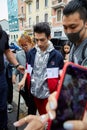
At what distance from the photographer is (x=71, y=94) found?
0.86 metres

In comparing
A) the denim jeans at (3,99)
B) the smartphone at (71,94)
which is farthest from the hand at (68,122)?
the denim jeans at (3,99)

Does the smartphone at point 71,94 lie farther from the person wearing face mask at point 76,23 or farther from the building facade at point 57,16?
the building facade at point 57,16

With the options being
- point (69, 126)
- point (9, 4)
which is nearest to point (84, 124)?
point (69, 126)

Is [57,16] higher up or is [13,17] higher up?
[57,16]

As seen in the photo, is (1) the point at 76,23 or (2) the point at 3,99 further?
(2) the point at 3,99

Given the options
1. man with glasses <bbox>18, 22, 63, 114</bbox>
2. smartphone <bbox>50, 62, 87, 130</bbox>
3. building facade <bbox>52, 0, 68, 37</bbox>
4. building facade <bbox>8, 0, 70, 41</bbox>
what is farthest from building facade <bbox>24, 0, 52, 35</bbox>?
smartphone <bbox>50, 62, 87, 130</bbox>

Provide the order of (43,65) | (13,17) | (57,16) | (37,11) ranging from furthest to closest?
1. (13,17)
2. (37,11)
3. (57,16)
4. (43,65)

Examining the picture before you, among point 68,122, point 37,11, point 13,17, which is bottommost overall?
point 13,17

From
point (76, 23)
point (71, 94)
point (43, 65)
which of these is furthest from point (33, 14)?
point (71, 94)

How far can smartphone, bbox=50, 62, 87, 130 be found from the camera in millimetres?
842

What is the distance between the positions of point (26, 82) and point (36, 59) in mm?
475

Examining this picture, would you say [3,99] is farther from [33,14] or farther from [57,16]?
[33,14]

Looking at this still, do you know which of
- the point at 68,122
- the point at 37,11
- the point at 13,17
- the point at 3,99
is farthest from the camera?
the point at 13,17

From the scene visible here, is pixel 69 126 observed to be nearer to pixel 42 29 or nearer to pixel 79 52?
pixel 79 52
